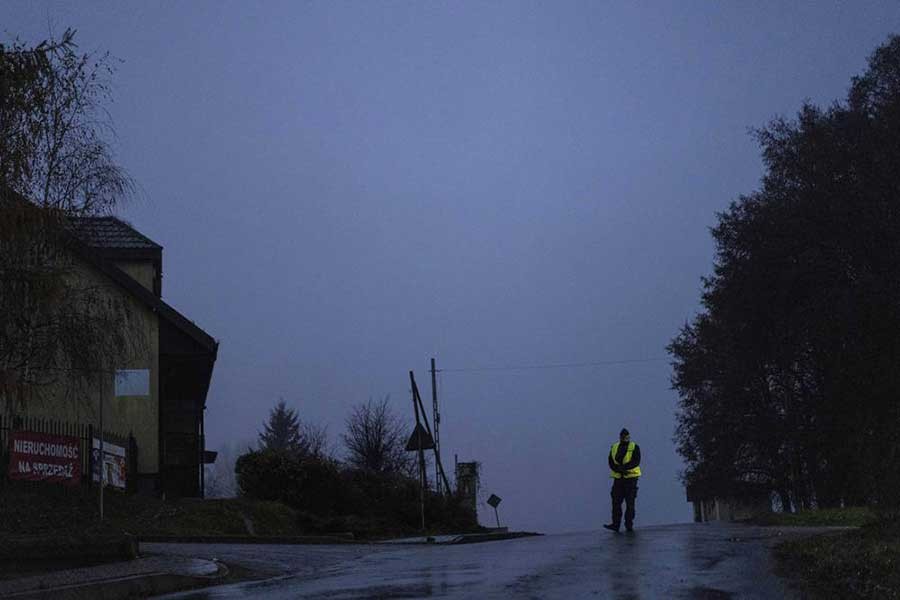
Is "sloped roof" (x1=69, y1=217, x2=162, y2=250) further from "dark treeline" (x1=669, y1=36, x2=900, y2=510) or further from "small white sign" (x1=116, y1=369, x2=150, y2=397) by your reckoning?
"dark treeline" (x1=669, y1=36, x2=900, y2=510)

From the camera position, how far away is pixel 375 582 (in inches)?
445

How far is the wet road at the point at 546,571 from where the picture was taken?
964 centimetres

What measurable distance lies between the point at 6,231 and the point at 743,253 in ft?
81.7

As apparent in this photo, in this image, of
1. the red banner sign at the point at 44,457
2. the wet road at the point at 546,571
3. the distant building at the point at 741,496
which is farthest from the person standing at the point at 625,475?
the distant building at the point at 741,496

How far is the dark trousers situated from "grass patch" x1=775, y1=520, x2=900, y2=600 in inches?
279

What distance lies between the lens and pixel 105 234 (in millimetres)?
23109

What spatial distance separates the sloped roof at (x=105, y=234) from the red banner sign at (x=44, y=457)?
375cm

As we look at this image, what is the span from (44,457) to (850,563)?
16790mm

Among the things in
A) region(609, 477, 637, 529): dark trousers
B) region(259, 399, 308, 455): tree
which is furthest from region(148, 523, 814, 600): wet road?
region(259, 399, 308, 455): tree

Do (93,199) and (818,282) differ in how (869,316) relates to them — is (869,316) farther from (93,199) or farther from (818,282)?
(93,199)

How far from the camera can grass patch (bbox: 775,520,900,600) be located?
8.66 metres

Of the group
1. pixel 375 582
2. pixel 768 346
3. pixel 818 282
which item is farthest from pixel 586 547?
pixel 768 346

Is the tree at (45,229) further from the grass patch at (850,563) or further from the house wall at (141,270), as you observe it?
the house wall at (141,270)

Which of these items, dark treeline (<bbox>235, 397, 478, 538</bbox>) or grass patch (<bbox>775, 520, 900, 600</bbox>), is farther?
dark treeline (<bbox>235, 397, 478, 538</bbox>)
